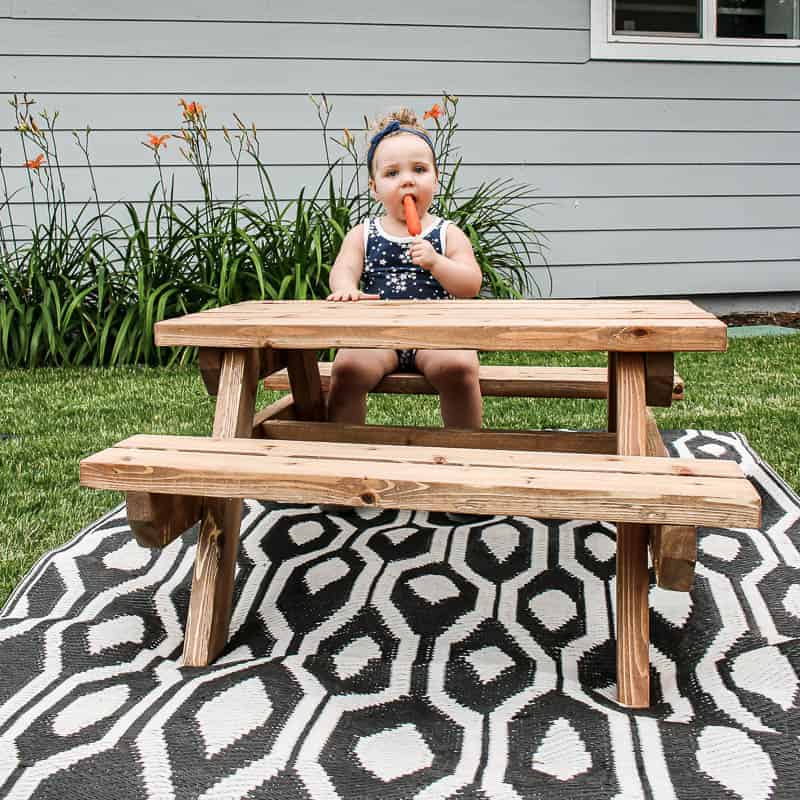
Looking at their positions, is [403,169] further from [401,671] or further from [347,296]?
[401,671]

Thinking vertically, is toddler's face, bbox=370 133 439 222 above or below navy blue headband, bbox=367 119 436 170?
below

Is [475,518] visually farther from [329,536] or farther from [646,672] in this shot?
[646,672]

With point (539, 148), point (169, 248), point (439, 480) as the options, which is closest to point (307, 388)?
point (439, 480)

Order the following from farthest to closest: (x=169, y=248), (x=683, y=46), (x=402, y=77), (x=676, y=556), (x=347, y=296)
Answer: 1. (x=683, y=46)
2. (x=402, y=77)
3. (x=169, y=248)
4. (x=347, y=296)
5. (x=676, y=556)

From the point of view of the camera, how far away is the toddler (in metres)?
2.55

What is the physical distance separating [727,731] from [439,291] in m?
1.65

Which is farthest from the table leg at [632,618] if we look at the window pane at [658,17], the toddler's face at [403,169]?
the window pane at [658,17]

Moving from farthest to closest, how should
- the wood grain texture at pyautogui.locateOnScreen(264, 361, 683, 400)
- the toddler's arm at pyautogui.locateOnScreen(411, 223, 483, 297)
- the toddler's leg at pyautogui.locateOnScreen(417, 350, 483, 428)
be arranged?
the wood grain texture at pyautogui.locateOnScreen(264, 361, 683, 400) → the toddler's leg at pyautogui.locateOnScreen(417, 350, 483, 428) → the toddler's arm at pyautogui.locateOnScreen(411, 223, 483, 297)

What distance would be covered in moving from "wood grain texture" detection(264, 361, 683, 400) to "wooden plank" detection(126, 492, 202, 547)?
0.96 meters

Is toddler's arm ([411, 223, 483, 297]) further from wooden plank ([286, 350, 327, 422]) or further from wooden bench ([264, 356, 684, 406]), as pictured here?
wooden plank ([286, 350, 327, 422])

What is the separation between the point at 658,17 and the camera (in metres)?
6.28

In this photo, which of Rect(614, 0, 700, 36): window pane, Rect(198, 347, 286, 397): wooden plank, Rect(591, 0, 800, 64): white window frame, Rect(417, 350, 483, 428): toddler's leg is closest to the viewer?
Rect(198, 347, 286, 397): wooden plank

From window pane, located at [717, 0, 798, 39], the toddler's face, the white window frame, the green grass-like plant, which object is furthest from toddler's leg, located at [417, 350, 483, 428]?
window pane, located at [717, 0, 798, 39]

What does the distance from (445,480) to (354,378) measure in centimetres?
114
